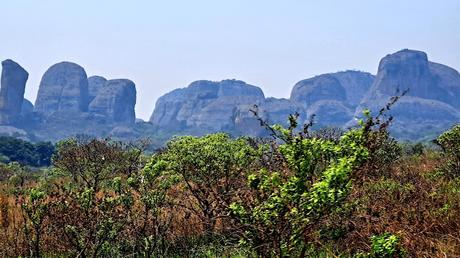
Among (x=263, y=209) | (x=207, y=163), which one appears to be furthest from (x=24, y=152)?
(x=263, y=209)

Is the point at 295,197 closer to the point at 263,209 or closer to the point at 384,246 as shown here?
the point at 263,209

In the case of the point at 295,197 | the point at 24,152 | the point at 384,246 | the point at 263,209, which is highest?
the point at 295,197

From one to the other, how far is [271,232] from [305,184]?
892 mm

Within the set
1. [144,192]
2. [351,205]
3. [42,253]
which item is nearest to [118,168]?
[42,253]

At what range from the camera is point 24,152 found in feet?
302

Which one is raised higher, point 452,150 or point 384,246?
point 452,150

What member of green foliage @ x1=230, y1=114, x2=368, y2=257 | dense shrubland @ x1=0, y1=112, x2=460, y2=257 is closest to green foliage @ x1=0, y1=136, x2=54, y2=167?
dense shrubland @ x1=0, y1=112, x2=460, y2=257

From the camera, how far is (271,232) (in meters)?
7.04

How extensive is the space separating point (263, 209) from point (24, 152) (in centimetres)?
9448

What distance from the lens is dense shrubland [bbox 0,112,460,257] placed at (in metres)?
7.01

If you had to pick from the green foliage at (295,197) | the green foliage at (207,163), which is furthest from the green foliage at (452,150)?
the green foliage at (295,197)

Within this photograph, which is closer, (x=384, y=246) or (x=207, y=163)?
(x=384, y=246)

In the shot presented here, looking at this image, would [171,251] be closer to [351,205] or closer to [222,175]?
[222,175]


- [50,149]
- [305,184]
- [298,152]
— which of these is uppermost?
[298,152]
